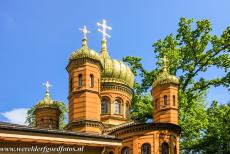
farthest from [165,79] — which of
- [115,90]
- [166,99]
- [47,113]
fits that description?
[47,113]

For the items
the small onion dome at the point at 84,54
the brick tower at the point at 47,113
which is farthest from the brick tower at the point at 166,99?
the brick tower at the point at 47,113

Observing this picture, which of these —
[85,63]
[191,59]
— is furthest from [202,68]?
[85,63]

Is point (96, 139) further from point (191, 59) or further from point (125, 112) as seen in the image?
point (191, 59)

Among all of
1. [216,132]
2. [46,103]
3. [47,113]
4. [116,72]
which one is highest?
[116,72]

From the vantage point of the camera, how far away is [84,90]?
104 feet

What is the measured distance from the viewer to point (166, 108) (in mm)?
33844

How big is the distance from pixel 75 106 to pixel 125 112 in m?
6.82

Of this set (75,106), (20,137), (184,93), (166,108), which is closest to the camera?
(20,137)

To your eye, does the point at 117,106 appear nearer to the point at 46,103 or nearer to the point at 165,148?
the point at 46,103

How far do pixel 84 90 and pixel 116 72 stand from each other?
688 centimetres

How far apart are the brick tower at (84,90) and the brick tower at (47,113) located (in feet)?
24.3

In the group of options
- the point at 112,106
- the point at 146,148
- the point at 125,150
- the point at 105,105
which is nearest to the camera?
the point at 146,148

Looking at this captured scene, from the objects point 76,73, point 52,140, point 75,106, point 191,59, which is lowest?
point 52,140

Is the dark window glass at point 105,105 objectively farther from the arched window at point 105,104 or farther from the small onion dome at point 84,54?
the small onion dome at point 84,54
